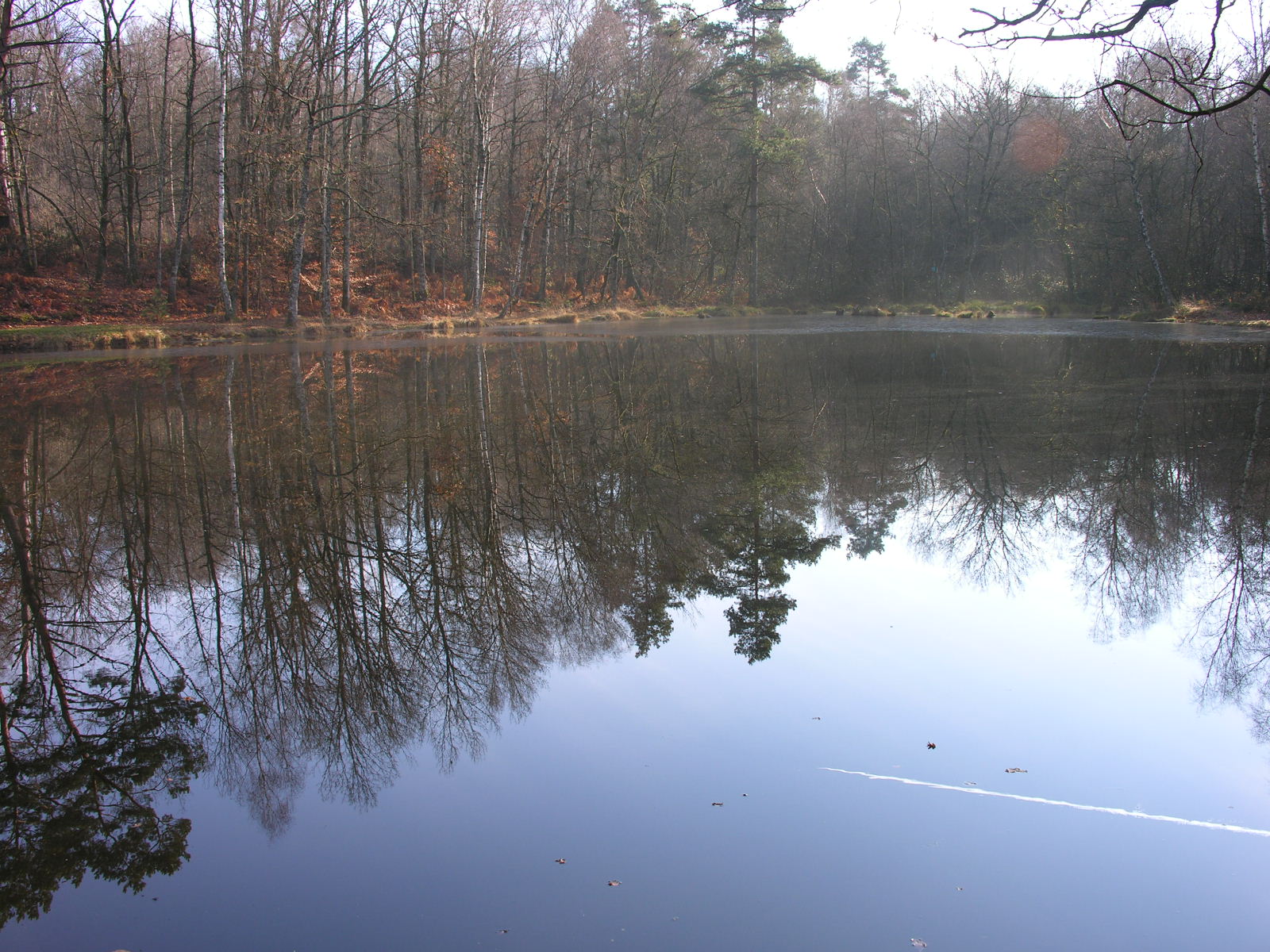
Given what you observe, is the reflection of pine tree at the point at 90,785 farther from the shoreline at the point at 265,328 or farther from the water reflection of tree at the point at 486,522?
the shoreline at the point at 265,328

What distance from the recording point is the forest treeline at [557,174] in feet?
84.8

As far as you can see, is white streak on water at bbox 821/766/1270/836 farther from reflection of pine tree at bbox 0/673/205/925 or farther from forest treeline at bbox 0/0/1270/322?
forest treeline at bbox 0/0/1270/322

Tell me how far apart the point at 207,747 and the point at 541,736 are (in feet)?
4.07

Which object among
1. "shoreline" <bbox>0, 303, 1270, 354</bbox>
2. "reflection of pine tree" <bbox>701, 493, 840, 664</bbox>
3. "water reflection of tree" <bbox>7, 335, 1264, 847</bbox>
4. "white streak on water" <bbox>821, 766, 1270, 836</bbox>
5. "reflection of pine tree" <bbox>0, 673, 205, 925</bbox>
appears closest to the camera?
"reflection of pine tree" <bbox>0, 673, 205, 925</bbox>

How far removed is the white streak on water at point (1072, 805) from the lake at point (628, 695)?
19mm

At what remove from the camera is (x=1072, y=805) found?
2822mm

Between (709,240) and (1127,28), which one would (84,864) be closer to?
(1127,28)

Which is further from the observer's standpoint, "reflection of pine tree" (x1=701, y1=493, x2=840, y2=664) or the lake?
"reflection of pine tree" (x1=701, y1=493, x2=840, y2=664)

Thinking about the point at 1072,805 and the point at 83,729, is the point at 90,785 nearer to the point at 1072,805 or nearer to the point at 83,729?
the point at 83,729

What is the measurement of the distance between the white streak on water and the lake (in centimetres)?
2

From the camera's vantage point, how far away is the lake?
2.46 metres

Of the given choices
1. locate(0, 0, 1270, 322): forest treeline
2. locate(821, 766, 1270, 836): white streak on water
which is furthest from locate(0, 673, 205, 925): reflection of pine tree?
locate(0, 0, 1270, 322): forest treeline

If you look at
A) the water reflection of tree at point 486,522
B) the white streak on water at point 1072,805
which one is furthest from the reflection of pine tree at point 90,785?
the white streak on water at point 1072,805

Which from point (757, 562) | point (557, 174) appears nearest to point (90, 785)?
point (757, 562)
